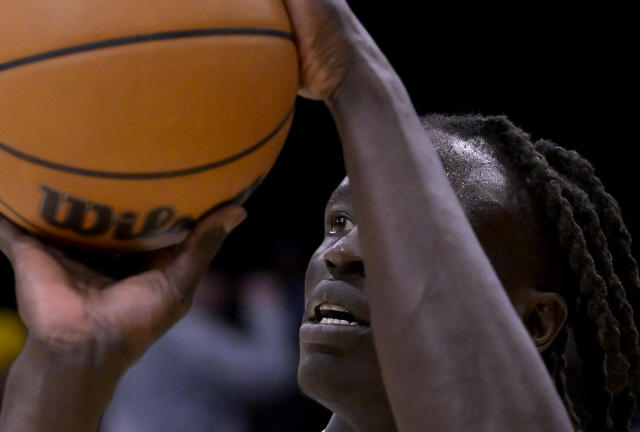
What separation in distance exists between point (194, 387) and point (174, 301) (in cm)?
278

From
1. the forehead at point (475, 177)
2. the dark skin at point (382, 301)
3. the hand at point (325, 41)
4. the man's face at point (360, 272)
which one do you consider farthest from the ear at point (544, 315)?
the hand at point (325, 41)

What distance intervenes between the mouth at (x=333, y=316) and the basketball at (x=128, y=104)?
523 mm

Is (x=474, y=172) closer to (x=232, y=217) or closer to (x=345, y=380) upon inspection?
A: (x=345, y=380)

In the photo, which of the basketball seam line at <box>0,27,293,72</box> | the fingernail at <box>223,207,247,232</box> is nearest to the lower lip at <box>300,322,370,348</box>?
the fingernail at <box>223,207,247,232</box>

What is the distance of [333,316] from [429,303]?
21.1 inches

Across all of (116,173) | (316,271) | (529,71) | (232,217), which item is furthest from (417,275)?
(529,71)

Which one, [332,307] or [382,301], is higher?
[382,301]

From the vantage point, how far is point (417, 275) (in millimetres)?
1430

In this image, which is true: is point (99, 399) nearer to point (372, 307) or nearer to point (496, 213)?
point (372, 307)

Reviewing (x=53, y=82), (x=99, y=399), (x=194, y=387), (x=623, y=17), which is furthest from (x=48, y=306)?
(x=623, y=17)

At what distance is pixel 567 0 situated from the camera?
4.22 m

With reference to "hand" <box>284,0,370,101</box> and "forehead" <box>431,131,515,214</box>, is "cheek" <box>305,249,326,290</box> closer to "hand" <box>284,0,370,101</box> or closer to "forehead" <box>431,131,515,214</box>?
"forehead" <box>431,131,515,214</box>

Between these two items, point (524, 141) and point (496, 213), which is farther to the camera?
point (524, 141)

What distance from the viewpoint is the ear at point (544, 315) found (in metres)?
1.98
